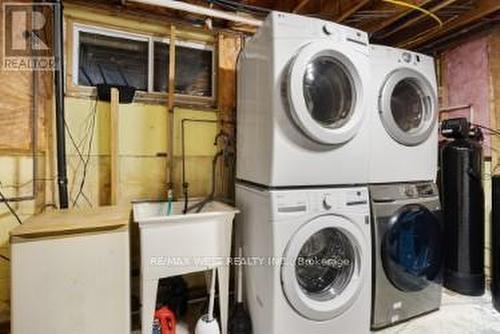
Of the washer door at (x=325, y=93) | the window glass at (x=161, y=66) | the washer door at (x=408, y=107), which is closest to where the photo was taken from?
the washer door at (x=325, y=93)

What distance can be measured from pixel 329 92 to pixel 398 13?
949 millimetres

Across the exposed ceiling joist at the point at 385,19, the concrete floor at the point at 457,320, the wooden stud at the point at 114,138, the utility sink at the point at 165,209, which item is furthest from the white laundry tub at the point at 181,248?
the exposed ceiling joist at the point at 385,19

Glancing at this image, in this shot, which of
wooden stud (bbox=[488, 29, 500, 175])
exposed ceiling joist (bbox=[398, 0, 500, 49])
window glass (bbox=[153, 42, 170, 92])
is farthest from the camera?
wooden stud (bbox=[488, 29, 500, 175])

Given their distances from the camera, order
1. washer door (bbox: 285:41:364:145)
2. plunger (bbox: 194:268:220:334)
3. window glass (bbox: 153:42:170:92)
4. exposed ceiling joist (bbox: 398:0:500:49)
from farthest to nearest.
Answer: window glass (bbox: 153:42:170:92), exposed ceiling joist (bbox: 398:0:500:49), plunger (bbox: 194:268:220:334), washer door (bbox: 285:41:364:145)

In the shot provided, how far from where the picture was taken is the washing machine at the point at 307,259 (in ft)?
5.18

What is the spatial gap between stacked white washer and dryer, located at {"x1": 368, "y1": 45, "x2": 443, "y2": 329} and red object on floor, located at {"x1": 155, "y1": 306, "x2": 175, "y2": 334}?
1226mm

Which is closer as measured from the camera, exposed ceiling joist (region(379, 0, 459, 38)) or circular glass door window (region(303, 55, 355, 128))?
circular glass door window (region(303, 55, 355, 128))

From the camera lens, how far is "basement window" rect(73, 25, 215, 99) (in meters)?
2.09

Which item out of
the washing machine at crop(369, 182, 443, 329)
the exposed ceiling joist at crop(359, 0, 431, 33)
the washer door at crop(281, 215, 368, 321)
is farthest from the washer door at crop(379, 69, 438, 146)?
the washer door at crop(281, 215, 368, 321)

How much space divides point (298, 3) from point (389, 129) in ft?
3.85

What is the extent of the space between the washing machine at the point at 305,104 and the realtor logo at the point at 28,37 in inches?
51.3

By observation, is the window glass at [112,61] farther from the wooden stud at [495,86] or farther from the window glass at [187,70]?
the wooden stud at [495,86]

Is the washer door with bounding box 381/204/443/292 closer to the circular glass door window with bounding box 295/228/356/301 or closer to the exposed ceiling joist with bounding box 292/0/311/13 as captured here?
the circular glass door window with bounding box 295/228/356/301

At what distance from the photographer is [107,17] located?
2.10 meters
